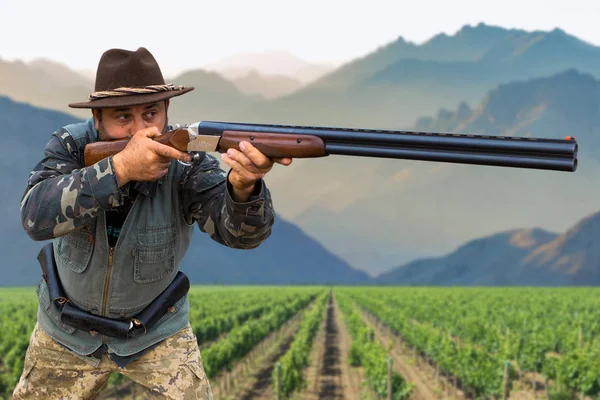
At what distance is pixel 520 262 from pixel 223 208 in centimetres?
13771

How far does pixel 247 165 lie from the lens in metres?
2.96

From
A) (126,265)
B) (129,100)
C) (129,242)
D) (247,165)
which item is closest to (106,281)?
(126,265)

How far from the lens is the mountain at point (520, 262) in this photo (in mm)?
118000

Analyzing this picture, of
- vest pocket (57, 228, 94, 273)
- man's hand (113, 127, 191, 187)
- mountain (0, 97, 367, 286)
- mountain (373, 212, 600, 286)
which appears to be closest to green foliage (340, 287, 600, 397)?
vest pocket (57, 228, 94, 273)

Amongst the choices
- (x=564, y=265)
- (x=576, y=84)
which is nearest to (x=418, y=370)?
(x=564, y=265)

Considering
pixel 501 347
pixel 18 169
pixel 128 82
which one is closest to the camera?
pixel 128 82

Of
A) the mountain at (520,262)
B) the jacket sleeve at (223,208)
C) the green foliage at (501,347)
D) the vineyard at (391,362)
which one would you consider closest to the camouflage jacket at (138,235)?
the jacket sleeve at (223,208)

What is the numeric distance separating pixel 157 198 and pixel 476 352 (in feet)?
48.2

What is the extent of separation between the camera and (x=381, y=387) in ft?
46.8

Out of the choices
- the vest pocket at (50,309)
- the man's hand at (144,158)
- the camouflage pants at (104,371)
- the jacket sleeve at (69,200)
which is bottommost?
the camouflage pants at (104,371)

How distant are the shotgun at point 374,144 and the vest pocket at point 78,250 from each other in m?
0.45

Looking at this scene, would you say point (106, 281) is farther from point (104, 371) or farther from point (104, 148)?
point (104, 148)

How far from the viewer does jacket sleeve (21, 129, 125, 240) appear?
2986 mm

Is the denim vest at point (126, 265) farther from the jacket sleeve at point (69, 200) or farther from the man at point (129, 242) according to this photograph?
the jacket sleeve at point (69, 200)
